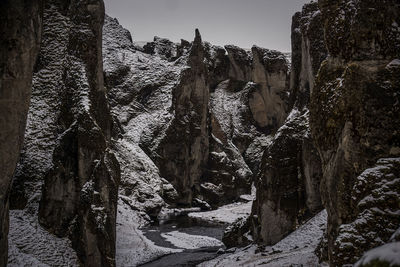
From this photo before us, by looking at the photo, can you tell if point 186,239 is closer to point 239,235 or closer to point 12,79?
point 239,235

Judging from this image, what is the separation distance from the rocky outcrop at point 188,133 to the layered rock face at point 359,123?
54733mm

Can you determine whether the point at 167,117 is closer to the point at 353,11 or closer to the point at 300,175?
the point at 300,175

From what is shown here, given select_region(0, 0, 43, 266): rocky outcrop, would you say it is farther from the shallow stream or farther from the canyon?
the shallow stream

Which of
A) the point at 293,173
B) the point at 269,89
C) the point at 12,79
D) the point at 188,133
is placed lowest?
the point at 293,173

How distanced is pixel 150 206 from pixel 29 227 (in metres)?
28.2

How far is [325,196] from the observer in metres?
13.4

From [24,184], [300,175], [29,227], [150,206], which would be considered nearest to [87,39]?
[24,184]

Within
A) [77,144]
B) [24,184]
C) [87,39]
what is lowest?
[24,184]

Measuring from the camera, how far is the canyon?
11.3m

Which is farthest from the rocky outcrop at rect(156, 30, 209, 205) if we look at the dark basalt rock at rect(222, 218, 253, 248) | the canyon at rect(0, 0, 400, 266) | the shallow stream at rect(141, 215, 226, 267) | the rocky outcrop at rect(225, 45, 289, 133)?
the dark basalt rock at rect(222, 218, 253, 248)

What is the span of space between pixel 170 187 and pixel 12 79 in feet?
164

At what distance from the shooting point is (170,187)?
62500 mm

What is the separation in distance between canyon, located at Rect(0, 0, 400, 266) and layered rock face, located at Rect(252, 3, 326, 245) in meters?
0.09

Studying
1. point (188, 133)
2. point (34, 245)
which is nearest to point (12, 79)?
point (34, 245)
